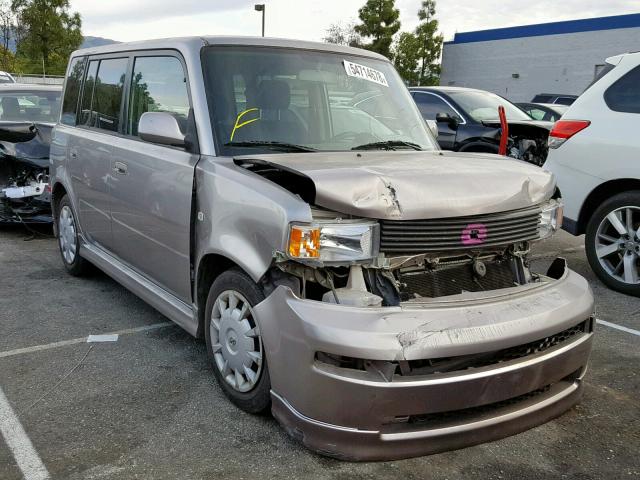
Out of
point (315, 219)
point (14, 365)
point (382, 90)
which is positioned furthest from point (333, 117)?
point (14, 365)

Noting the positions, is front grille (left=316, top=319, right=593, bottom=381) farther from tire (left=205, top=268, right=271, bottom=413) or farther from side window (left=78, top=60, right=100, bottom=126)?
side window (left=78, top=60, right=100, bottom=126)

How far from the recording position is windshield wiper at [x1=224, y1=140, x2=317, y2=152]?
11.3ft

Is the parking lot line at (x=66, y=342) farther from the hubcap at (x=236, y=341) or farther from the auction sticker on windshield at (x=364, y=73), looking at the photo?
the auction sticker on windshield at (x=364, y=73)

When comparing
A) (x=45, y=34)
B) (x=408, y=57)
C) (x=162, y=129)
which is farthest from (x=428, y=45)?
(x=162, y=129)

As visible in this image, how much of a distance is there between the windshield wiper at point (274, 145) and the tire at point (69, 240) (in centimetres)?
250

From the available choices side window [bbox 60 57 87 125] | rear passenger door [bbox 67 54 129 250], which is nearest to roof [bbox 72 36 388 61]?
rear passenger door [bbox 67 54 129 250]

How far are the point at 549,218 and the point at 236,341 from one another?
178cm

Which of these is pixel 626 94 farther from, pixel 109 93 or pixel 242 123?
pixel 109 93

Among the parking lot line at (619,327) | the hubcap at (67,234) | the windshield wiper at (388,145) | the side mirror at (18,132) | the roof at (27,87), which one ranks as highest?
the roof at (27,87)

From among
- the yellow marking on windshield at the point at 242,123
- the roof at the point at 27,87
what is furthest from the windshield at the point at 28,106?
the yellow marking on windshield at the point at 242,123

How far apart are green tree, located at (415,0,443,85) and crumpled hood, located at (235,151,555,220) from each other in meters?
41.9

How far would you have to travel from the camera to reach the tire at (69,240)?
17.7 feet

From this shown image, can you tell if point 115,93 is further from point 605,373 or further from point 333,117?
point 605,373

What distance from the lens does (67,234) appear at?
220 inches
